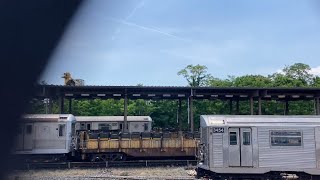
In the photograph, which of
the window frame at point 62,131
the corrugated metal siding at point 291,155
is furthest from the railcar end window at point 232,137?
the window frame at point 62,131

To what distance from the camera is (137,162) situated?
75.8ft

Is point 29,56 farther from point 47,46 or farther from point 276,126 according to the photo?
point 276,126

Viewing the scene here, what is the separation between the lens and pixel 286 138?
15.4 metres

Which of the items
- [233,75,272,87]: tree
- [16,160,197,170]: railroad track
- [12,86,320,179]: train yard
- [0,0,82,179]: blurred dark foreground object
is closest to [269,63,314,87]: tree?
[233,75,272,87]: tree

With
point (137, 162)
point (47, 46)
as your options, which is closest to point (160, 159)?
point (137, 162)

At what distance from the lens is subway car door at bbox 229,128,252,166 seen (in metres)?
15.4

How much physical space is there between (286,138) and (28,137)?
45.3 feet

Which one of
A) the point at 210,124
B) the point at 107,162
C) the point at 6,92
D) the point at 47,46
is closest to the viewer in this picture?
the point at 6,92

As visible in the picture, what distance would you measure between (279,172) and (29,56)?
10.2 meters

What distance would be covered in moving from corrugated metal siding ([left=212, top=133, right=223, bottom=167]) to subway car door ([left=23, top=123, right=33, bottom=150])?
1120 centimetres

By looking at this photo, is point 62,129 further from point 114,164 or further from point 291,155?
point 291,155

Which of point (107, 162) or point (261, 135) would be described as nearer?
point (261, 135)

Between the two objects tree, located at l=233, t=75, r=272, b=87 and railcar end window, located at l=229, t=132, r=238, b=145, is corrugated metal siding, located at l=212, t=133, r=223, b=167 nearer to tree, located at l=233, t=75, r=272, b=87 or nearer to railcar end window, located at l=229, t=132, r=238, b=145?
railcar end window, located at l=229, t=132, r=238, b=145

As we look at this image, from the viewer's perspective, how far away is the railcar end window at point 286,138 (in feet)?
50.5
